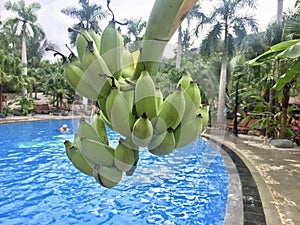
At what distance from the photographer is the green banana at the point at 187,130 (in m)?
0.63

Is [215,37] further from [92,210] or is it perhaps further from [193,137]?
[193,137]

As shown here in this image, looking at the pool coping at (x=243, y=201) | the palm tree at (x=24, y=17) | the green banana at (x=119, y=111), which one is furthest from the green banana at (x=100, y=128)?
the palm tree at (x=24, y=17)

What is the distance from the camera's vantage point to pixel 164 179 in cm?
556

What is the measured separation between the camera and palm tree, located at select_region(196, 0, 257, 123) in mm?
13484

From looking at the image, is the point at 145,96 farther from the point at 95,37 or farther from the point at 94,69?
the point at 95,37

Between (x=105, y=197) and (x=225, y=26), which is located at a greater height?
(x=225, y=26)

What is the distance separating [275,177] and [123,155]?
5040 mm

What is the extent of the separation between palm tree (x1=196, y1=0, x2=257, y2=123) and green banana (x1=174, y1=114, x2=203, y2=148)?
1307cm

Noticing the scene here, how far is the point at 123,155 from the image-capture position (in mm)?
569

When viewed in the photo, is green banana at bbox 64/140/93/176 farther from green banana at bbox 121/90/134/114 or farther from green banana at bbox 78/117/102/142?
green banana at bbox 121/90/134/114

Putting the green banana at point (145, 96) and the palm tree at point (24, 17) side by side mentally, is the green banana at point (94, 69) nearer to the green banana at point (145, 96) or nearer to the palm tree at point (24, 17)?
the green banana at point (145, 96)

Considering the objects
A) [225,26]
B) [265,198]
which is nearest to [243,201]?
[265,198]

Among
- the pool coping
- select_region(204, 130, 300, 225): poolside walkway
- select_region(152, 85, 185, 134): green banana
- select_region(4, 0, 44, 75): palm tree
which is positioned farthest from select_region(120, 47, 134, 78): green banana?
select_region(4, 0, 44, 75): palm tree

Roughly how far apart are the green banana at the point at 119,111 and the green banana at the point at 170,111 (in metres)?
0.06
